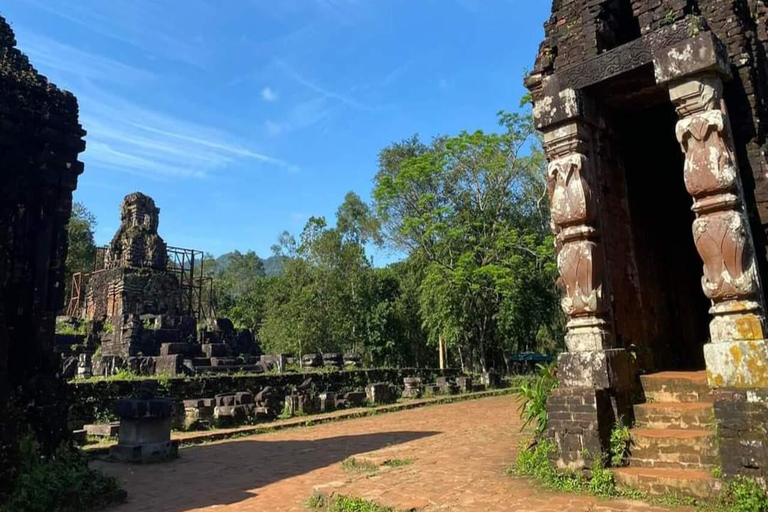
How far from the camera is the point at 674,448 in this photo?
198 inches

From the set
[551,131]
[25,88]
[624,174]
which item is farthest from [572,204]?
[25,88]

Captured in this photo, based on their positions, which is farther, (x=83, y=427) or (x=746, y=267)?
(x=83, y=427)

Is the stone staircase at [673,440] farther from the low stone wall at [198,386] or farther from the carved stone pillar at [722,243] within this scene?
the low stone wall at [198,386]

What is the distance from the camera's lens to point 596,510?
173 inches

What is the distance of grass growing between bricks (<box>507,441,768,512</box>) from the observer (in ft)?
13.8

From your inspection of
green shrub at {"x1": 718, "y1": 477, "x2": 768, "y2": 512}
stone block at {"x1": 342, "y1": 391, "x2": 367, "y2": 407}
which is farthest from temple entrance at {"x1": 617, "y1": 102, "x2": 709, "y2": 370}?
stone block at {"x1": 342, "y1": 391, "x2": 367, "y2": 407}

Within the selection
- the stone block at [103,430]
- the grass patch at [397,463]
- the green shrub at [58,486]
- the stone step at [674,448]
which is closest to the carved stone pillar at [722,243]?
the stone step at [674,448]

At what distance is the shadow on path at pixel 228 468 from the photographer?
603cm

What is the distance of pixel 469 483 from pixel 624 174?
4305mm

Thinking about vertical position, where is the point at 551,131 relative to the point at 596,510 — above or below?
above

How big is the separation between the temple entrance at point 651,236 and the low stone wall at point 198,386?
24.7ft

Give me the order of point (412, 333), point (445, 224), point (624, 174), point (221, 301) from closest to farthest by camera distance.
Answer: point (624, 174), point (445, 224), point (412, 333), point (221, 301)

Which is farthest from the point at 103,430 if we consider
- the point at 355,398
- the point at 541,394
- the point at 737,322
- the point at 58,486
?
the point at 737,322

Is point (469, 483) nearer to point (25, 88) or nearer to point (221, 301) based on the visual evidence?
point (25, 88)
